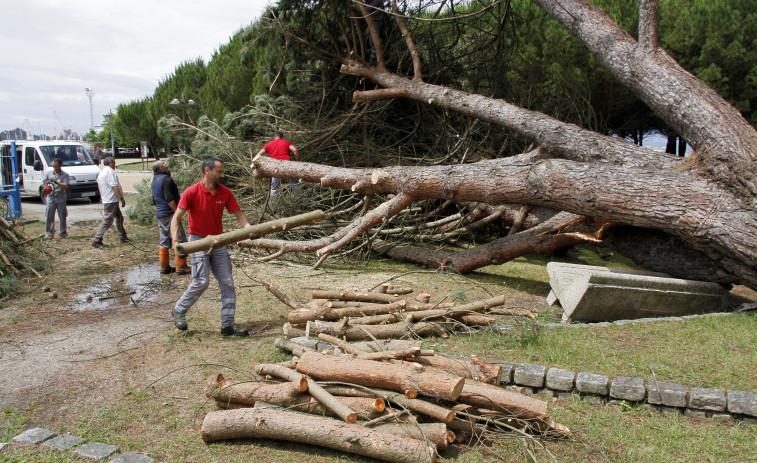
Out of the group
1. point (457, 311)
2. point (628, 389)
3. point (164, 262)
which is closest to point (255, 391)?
point (457, 311)

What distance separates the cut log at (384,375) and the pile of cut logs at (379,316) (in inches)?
38.9

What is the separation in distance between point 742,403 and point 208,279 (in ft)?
14.7

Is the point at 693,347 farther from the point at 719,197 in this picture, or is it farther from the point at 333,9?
the point at 333,9

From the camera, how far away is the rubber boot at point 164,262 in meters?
7.63

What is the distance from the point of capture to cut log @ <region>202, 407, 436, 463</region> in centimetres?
311

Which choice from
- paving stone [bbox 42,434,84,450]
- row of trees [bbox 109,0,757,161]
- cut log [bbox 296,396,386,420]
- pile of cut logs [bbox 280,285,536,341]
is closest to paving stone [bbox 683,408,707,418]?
pile of cut logs [bbox 280,285,536,341]

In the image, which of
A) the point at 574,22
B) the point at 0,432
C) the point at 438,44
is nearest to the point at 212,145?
the point at 438,44

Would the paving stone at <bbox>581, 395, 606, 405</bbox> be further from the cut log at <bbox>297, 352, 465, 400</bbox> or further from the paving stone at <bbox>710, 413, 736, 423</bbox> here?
the cut log at <bbox>297, 352, 465, 400</bbox>

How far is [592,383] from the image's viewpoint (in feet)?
13.1

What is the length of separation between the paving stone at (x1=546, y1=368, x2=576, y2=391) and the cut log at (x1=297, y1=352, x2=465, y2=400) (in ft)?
3.38

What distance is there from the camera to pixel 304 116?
438 inches

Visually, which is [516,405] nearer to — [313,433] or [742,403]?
[313,433]

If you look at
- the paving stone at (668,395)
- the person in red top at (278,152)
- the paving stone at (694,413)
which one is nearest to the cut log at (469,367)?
the paving stone at (668,395)

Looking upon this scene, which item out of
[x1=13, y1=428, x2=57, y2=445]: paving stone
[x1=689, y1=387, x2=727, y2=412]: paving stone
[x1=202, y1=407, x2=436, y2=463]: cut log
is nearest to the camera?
[x1=202, y1=407, x2=436, y2=463]: cut log
